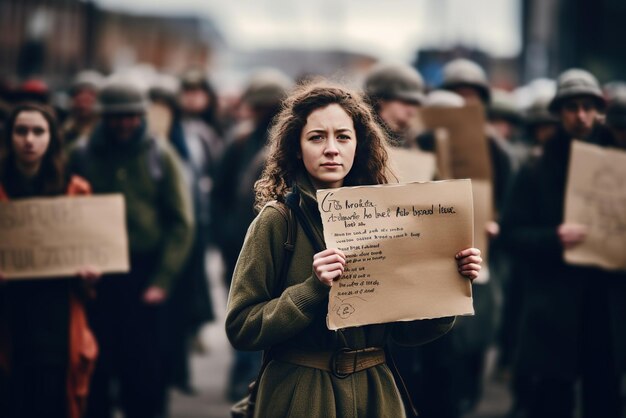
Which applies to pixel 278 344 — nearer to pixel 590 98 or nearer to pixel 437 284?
pixel 437 284

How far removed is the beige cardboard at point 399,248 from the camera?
3.82 meters

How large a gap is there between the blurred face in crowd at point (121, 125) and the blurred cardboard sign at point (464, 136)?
176 centimetres

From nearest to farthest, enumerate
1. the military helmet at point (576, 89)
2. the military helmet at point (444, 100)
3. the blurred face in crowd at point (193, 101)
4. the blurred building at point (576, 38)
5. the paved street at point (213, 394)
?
1. the military helmet at point (576, 89)
2. the military helmet at point (444, 100)
3. the paved street at point (213, 394)
4. the blurred face in crowd at point (193, 101)
5. the blurred building at point (576, 38)

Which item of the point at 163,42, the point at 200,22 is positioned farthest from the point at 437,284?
the point at 200,22

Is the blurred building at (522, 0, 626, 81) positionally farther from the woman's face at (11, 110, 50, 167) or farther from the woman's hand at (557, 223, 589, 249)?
the woman's face at (11, 110, 50, 167)

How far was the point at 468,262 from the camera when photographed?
3945mm

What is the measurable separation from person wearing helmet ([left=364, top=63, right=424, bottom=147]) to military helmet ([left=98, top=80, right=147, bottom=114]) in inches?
58.4

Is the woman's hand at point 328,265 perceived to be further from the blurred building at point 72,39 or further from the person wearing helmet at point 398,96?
the blurred building at point 72,39

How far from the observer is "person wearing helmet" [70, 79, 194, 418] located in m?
6.79

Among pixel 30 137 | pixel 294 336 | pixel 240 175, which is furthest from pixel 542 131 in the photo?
pixel 294 336

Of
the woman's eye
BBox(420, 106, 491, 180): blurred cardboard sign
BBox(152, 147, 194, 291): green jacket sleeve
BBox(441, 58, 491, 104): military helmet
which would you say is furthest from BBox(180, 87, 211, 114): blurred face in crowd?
the woman's eye

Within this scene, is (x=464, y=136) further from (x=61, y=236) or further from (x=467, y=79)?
(x=61, y=236)

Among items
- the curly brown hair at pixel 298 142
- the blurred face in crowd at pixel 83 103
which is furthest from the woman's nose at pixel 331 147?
the blurred face in crowd at pixel 83 103

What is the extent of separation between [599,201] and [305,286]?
2583mm
